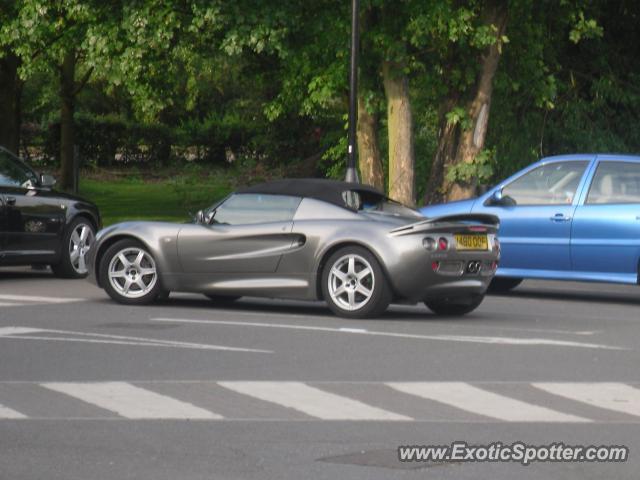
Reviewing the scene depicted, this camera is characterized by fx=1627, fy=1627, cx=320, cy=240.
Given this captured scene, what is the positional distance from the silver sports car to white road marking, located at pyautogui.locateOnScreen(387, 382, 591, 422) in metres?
4.21

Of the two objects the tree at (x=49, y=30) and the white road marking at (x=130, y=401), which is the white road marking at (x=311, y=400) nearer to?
the white road marking at (x=130, y=401)

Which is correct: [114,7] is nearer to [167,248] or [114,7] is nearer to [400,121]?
[400,121]

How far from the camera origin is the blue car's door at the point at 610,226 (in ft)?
55.2

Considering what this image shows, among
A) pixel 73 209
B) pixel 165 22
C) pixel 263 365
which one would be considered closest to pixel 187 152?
pixel 165 22

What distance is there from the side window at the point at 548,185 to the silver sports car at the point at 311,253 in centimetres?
237

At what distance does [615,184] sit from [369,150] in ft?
43.0

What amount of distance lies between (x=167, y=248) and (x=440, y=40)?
1391cm

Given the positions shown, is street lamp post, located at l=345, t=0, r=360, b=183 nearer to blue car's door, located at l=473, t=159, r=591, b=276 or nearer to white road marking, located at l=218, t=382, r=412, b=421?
blue car's door, located at l=473, t=159, r=591, b=276

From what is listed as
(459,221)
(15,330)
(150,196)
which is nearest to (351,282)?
(459,221)

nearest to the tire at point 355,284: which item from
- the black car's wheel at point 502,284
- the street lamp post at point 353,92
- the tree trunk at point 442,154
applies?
the black car's wheel at point 502,284

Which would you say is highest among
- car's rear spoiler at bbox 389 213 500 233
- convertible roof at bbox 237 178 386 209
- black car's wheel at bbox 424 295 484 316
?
convertible roof at bbox 237 178 386 209

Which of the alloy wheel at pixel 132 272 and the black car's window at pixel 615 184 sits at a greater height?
the black car's window at pixel 615 184

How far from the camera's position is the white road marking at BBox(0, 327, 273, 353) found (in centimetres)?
1228

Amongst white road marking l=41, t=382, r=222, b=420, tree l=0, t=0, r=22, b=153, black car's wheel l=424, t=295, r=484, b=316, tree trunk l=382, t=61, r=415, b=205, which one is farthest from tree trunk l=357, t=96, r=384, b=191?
white road marking l=41, t=382, r=222, b=420
